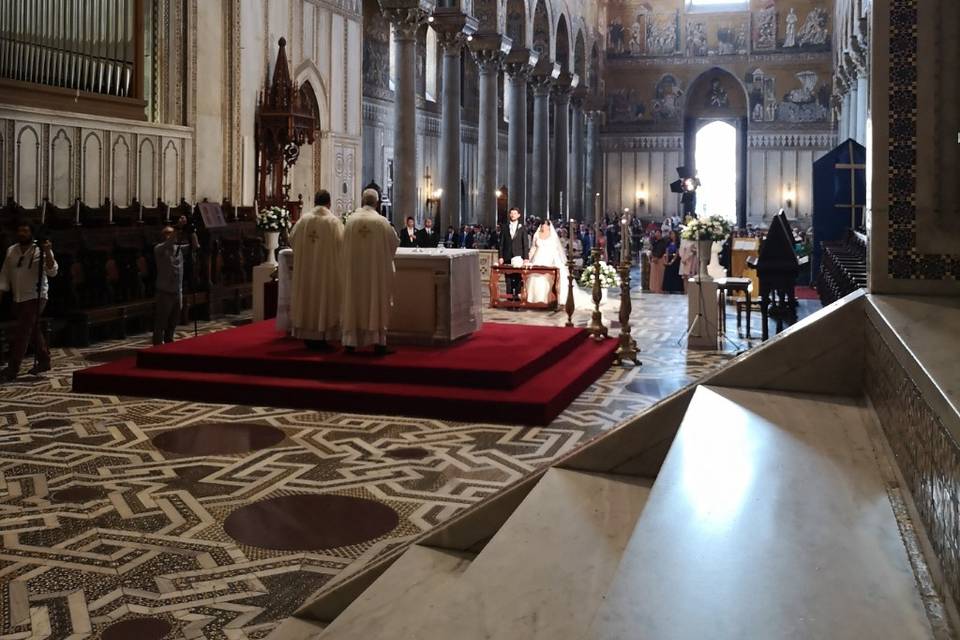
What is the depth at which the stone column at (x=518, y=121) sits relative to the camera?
1056 inches

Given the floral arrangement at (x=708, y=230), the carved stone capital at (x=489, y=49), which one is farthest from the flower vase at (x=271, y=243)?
the carved stone capital at (x=489, y=49)

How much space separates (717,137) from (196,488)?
116 feet

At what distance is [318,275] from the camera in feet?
30.0

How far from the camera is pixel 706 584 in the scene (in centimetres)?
202

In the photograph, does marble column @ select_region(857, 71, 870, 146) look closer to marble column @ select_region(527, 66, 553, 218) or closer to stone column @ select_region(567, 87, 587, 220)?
marble column @ select_region(527, 66, 553, 218)

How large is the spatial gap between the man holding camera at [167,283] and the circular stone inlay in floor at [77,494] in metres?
4.96

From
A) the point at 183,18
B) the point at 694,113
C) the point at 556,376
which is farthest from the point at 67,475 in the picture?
the point at 694,113

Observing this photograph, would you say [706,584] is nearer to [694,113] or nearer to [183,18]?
[183,18]

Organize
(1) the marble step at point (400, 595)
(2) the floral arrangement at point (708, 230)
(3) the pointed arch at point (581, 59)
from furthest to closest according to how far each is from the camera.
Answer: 1. (3) the pointed arch at point (581, 59)
2. (2) the floral arrangement at point (708, 230)
3. (1) the marble step at point (400, 595)

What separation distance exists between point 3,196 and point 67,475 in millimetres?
6711

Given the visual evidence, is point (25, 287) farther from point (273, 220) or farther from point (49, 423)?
point (273, 220)

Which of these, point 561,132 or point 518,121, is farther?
point 561,132

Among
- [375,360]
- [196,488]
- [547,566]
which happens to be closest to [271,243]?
[375,360]

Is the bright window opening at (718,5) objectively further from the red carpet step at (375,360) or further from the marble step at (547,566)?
the marble step at (547,566)
